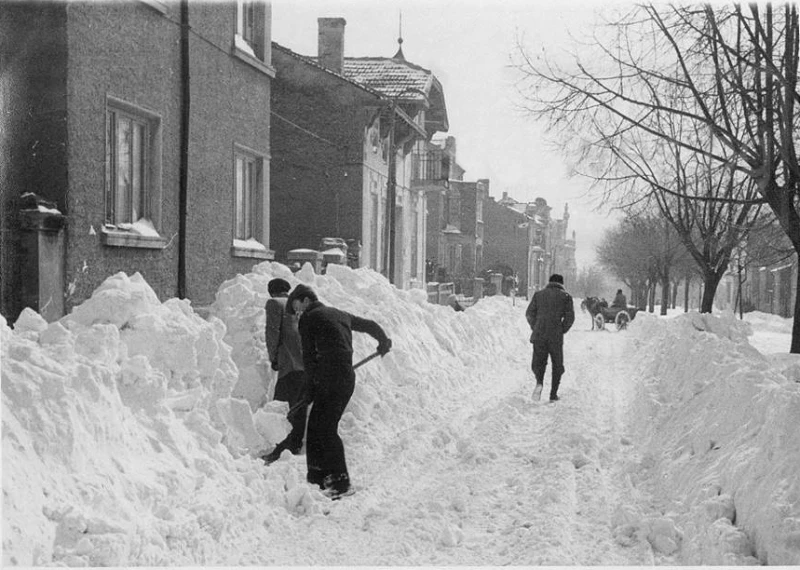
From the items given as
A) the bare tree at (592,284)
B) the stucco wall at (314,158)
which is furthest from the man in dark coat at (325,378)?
the bare tree at (592,284)

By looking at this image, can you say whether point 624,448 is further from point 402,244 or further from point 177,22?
point 402,244

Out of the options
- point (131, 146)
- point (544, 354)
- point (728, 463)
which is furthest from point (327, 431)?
point (544, 354)

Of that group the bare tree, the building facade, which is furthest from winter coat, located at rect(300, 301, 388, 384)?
the bare tree

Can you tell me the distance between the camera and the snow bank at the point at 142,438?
418cm

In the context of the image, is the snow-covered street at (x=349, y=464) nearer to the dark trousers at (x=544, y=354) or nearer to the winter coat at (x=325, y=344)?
the winter coat at (x=325, y=344)

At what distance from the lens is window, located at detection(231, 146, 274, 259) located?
40.7 feet

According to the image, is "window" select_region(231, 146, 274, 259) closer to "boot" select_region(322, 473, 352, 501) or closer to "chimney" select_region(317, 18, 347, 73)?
"boot" select_region(322, 473, 352, 501)

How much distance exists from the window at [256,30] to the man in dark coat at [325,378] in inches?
282

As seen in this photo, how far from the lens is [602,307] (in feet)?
91.4

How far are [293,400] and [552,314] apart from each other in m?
4.59

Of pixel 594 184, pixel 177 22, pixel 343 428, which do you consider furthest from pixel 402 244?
pixel 343 428

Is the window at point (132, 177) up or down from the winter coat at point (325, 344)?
up

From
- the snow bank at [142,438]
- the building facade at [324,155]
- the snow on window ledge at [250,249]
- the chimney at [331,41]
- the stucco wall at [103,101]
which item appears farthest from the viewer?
the chimney at [331,41]

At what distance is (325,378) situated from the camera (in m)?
6.30
